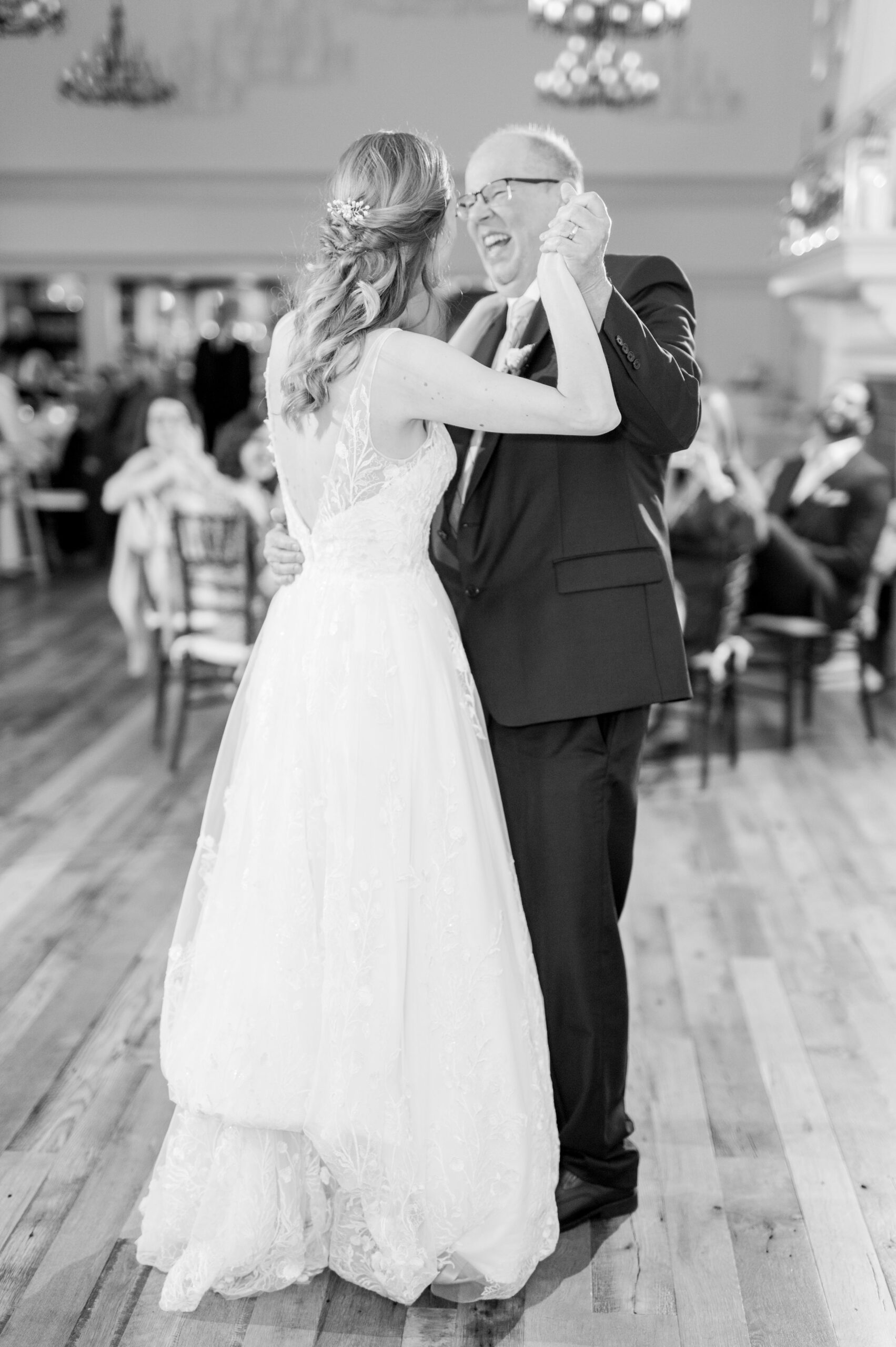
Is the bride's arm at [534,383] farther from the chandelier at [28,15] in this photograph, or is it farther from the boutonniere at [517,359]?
the chandelier at [28,15]

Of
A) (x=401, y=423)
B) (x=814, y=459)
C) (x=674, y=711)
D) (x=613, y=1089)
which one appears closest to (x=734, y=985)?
(x=613, y=1089)

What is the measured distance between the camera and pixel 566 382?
1.77 meters

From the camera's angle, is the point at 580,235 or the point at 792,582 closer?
the point at 580,235

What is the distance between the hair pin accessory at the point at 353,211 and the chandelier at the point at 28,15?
21.6ft

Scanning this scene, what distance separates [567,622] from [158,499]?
3.57 metres

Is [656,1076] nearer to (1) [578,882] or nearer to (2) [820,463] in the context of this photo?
(1) [578,882]

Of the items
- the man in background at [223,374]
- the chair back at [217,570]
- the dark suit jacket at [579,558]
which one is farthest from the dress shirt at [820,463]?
the man in background at [223,374]

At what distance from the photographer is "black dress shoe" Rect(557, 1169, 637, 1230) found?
7.21 feet

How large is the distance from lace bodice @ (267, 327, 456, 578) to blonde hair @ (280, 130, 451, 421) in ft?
0.21

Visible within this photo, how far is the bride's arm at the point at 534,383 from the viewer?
5.77ft

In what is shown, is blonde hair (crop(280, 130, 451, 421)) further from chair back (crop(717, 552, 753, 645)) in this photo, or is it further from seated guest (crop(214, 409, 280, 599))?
chair back (crop(717, 552, 753, 645))

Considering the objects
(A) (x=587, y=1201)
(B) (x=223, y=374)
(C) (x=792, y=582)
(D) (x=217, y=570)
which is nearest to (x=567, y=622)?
(A) (x=587, y=1201)

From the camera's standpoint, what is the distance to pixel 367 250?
5.93 feet

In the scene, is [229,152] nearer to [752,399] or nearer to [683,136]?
[683,136]
